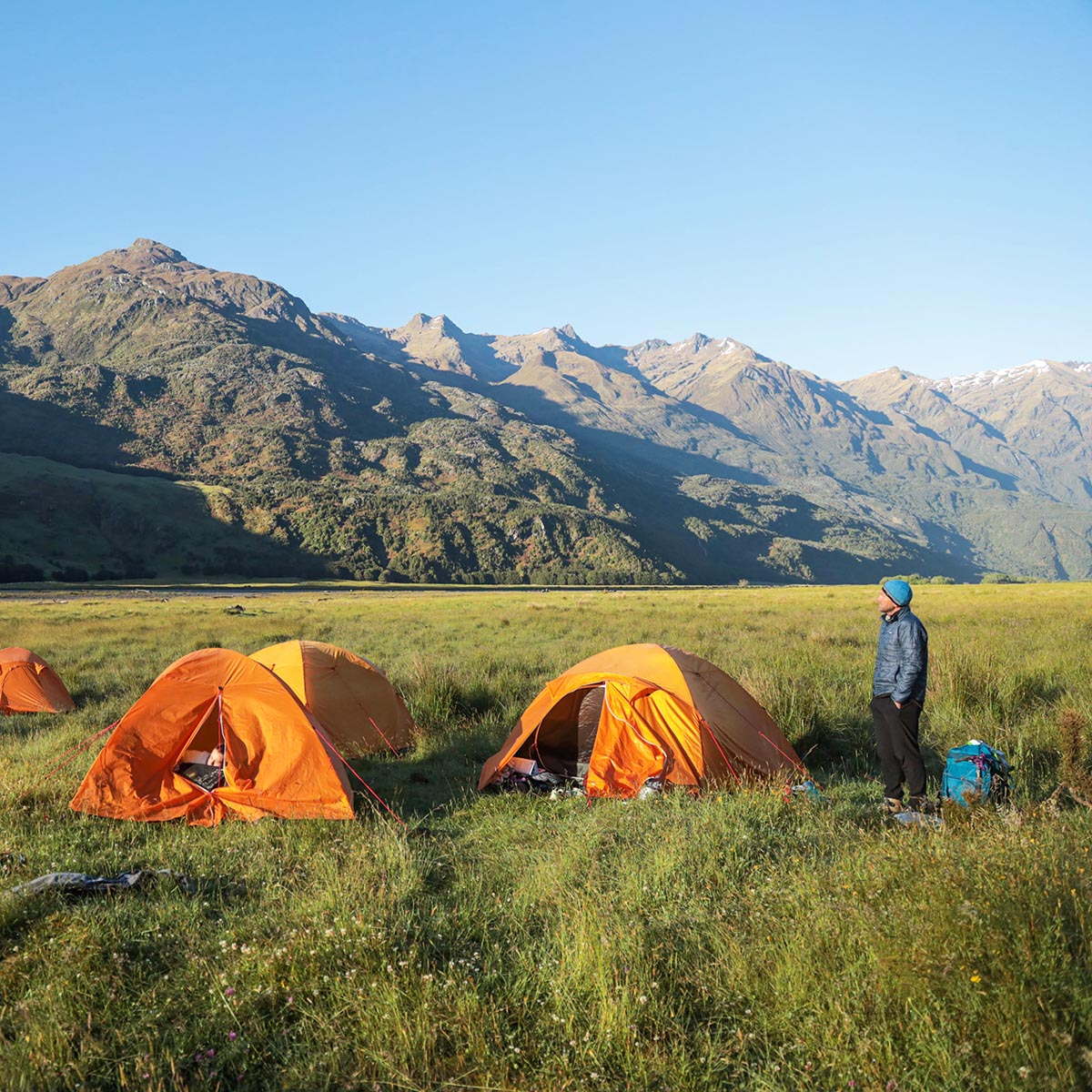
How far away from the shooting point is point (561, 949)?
13.5 feet

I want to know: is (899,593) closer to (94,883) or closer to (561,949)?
(561,949)

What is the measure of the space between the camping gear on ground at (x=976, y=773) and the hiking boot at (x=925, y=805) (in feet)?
0.45

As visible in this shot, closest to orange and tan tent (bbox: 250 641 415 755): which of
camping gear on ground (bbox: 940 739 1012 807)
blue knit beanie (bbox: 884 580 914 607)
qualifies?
blue knit beanie (bbox: 884 580 914 607)

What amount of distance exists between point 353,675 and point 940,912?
8.76m

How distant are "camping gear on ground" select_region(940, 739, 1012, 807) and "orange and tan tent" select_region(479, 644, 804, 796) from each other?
61.5 inches

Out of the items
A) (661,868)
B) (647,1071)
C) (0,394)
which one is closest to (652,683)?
(661,868)

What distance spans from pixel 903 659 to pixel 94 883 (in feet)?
23.8

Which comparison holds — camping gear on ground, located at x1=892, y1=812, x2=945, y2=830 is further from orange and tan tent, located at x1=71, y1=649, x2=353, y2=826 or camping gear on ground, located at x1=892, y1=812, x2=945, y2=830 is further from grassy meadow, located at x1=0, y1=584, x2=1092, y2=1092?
orange and tan tent, located at x1=71, y1=649, x2=353, y2=826

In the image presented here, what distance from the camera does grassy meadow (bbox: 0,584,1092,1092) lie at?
3.20m

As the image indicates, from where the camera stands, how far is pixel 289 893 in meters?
5.17

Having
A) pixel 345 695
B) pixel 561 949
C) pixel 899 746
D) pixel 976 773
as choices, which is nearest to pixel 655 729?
pixel 899 746

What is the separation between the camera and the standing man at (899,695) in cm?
709

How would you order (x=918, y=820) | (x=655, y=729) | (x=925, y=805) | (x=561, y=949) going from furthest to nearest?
(x=655, y=729)
(x=925, y=805)
(x=918, y=820)
(x=561, y=949)

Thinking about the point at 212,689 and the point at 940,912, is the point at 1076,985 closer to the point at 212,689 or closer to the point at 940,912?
the point at 940,912
